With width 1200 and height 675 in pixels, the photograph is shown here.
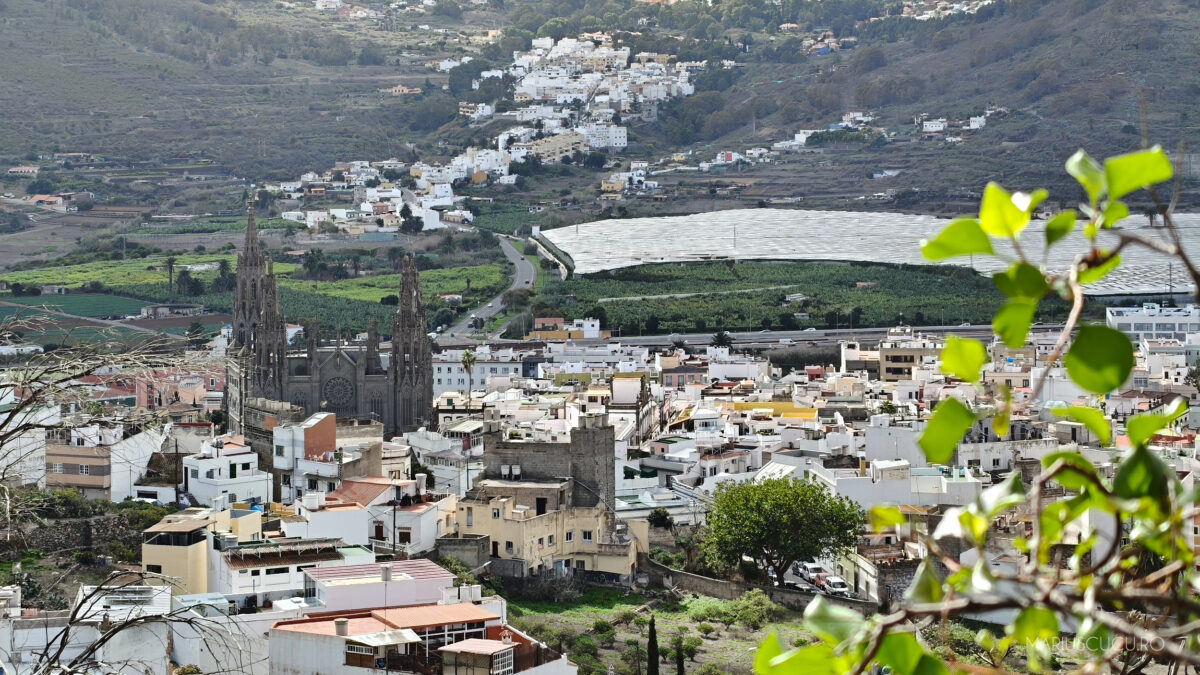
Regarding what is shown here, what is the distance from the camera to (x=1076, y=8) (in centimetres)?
10969

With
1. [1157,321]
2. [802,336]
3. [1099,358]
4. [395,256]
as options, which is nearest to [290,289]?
[395,256]

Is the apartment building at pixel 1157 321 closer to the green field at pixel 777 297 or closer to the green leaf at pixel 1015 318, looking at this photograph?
the green field at pixel 777 297

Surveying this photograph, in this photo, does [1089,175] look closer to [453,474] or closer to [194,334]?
[194,334]

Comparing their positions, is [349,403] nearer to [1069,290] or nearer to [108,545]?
[108,545]

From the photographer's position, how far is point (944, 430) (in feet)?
7.04

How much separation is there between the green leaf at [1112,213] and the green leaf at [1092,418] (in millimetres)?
235

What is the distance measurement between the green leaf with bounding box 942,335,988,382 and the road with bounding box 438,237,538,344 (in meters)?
50.0

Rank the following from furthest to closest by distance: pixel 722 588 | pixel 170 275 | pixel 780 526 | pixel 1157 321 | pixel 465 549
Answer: pixel 170 275, pixel 1157 321, pixel 780 526, pixel 722 588, pixel 465 549

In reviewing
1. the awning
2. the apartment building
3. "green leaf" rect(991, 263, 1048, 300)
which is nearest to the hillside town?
the awning

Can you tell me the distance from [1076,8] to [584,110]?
28.6 m

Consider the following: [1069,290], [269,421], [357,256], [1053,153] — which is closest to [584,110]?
[1053,153]

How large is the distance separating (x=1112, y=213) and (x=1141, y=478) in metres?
0.28

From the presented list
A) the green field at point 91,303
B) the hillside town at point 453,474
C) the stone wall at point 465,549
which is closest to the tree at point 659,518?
the hillside town at point 453,474

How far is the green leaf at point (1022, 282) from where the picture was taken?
2.01 meters
